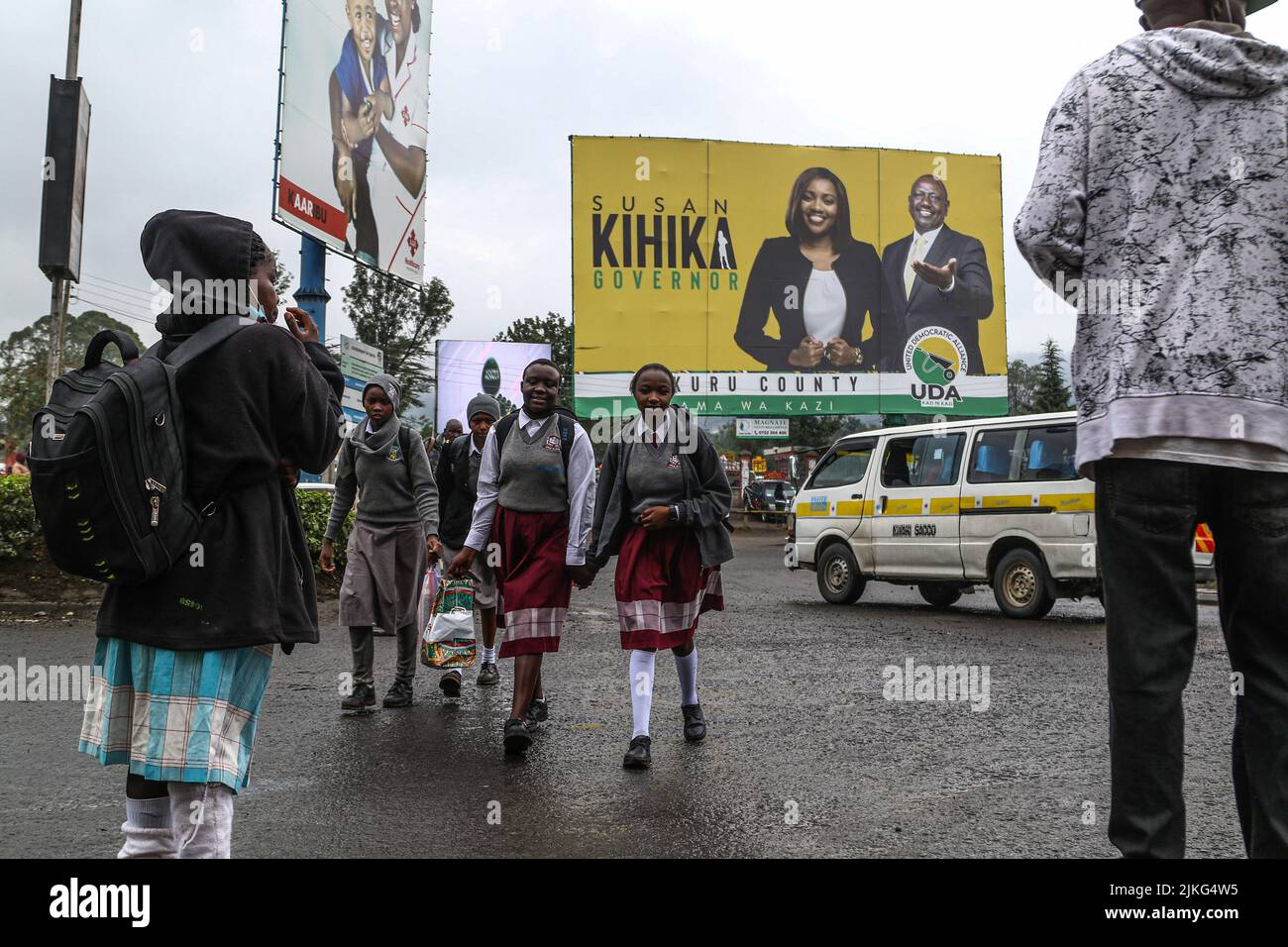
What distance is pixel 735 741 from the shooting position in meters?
5.39

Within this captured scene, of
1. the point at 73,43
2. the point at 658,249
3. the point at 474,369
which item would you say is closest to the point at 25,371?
the point at 474,369

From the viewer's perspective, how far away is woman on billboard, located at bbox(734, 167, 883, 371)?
93.1 feet

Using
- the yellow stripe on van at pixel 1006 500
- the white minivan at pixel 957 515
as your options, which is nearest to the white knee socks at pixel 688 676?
the white minivan at pixel 957 515

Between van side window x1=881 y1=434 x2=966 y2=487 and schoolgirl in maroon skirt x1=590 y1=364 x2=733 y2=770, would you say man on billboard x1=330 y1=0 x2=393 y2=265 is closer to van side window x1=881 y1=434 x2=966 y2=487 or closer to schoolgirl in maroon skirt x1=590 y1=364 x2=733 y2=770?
van side window x1=881 y1=434 x2=966 y2=487

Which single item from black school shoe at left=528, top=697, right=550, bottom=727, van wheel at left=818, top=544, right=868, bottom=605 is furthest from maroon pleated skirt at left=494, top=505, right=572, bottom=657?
van wheel at left=818, top=544, right=868, bottom=605

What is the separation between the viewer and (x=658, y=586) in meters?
5.24

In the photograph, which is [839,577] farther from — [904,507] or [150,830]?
[150,830]

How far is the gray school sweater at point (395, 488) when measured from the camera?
6703 millimetres

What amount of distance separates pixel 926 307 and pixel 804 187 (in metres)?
4.65

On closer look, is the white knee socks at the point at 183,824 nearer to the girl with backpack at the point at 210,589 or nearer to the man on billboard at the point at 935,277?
the girl with backpack at the point at 210,589

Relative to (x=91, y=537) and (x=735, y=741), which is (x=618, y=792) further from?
(x=91, y=537)

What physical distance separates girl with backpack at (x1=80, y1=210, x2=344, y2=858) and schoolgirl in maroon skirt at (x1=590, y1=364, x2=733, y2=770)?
266 centimetres

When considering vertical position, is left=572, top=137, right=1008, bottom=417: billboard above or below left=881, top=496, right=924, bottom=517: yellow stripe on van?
above
